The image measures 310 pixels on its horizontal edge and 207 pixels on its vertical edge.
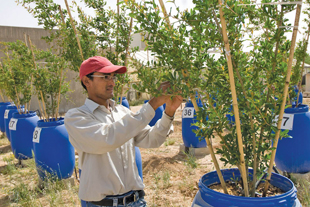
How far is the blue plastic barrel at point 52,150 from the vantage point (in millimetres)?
3518

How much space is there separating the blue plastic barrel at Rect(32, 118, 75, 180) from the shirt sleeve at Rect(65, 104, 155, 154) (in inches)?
86.6

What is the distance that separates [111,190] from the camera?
155cm

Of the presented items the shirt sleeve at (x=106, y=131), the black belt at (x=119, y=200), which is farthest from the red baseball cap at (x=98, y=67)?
the black belt at (x=119, y=200)

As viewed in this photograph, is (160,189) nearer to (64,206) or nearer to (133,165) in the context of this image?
(64,206)

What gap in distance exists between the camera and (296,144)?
3113 mm

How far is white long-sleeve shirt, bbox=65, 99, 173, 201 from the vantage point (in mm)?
1444

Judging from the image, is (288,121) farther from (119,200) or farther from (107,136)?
(107,136)

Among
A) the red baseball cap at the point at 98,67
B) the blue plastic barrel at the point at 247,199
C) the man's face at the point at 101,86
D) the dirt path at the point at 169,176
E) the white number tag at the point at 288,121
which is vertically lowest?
the dirt path at the point at 169,176

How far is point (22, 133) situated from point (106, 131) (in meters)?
3.66

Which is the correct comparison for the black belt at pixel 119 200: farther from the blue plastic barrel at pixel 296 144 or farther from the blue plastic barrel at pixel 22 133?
the blue plastic barrel at pixel 22 133

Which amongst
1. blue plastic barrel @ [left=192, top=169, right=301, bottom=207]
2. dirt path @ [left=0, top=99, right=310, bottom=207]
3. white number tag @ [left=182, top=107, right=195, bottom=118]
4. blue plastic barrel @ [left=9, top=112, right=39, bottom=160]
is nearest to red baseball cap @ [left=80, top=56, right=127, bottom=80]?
blue plastic barrel @ [left=192, top=169, right=301, bottom=207]

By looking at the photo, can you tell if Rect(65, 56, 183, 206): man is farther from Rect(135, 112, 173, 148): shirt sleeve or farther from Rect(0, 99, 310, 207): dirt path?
Rect(0, 99, 310, 207): dirt path

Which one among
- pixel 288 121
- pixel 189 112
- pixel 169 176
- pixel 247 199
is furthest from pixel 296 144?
pixel 247 199

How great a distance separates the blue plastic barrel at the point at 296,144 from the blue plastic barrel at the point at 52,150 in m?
2.67
